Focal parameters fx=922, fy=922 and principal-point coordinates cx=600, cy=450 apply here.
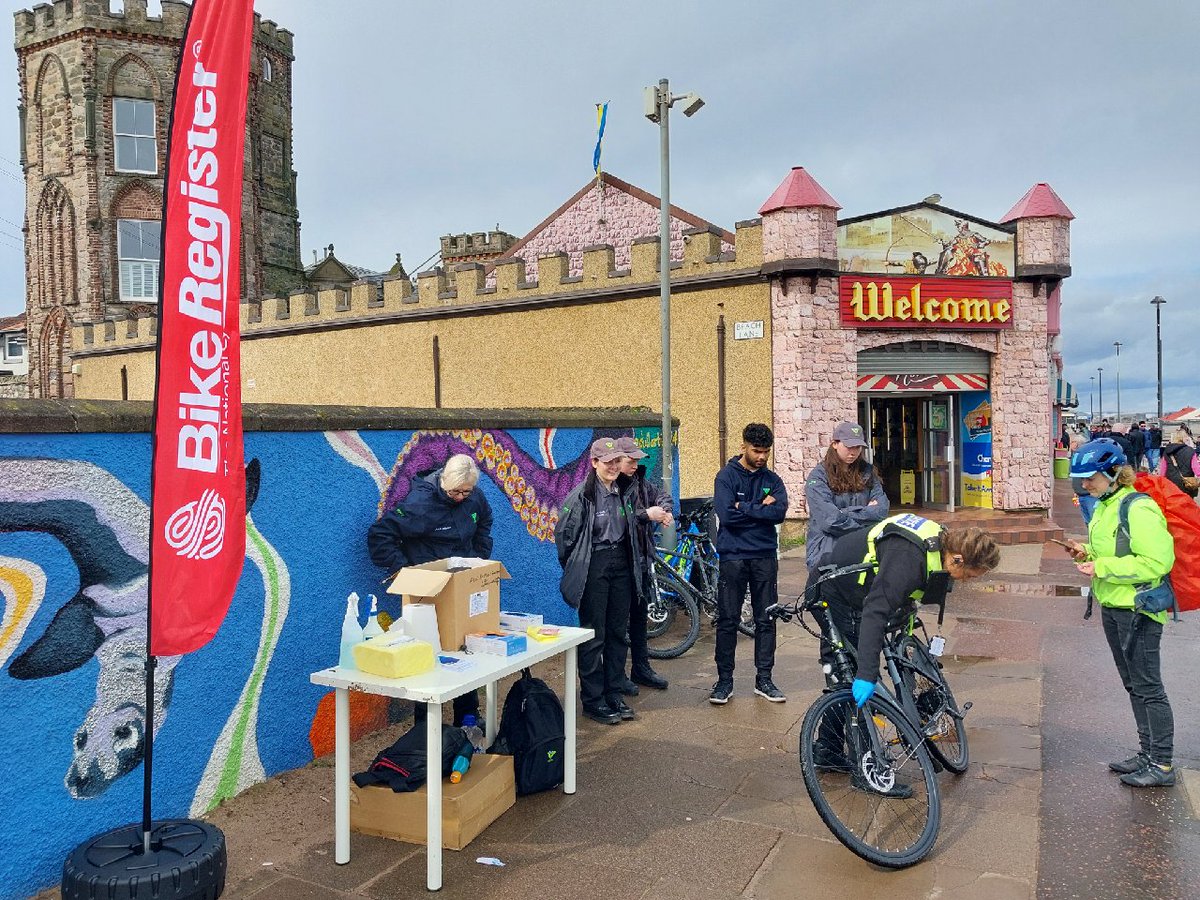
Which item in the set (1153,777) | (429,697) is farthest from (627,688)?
(1153,777)

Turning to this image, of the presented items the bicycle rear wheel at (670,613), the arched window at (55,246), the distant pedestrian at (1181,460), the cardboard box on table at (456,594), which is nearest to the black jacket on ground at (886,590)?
the cardboard box on table at (456,594)

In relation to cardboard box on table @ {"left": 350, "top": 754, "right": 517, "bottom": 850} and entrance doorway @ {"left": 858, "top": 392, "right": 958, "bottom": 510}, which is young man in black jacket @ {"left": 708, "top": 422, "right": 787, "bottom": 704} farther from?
entrance doorway @ {"left": 858, "top": 392, "right": 958, "bottom": 510}

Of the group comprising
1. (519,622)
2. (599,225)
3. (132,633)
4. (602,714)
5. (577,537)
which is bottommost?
(602,714)

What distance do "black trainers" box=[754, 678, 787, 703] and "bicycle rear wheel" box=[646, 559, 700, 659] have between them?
55.4 inches

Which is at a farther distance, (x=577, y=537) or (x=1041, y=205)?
(x=1041, y=205)

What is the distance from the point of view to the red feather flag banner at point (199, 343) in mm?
3174

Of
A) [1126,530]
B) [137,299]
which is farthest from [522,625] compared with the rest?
[137,299]

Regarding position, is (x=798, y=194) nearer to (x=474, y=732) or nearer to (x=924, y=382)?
(x=924, y=382)

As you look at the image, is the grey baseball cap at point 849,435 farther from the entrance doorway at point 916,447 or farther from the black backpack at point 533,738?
the entrance doorway at point 916,447

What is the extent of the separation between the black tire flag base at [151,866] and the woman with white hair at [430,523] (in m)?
2.06

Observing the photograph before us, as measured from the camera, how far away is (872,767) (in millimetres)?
4258

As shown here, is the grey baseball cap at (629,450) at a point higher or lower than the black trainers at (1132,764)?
higher

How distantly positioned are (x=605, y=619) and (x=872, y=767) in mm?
2232

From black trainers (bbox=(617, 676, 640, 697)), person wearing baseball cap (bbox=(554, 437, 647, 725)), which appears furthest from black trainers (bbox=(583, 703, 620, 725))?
black trainers (bbox=(617, 676, 640, 697))
